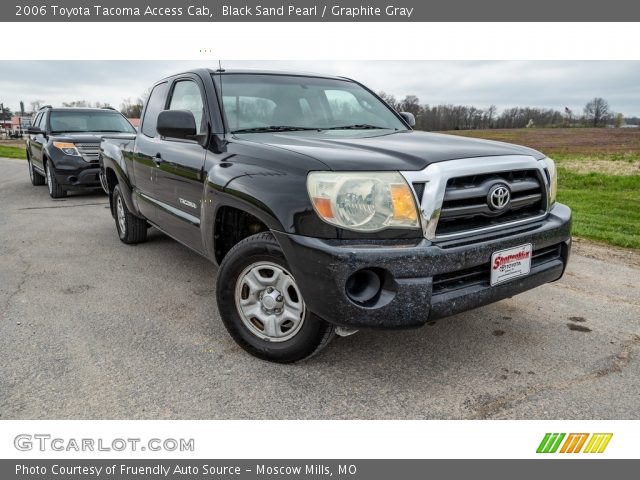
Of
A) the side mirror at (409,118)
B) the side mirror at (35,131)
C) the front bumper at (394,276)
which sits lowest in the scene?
the front bumper at (394,276)

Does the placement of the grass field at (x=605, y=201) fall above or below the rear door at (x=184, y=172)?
below

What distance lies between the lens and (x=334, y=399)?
2.62 m

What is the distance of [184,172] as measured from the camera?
379cm

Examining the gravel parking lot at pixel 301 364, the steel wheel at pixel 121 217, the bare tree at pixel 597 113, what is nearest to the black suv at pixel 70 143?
the steel wheel at pixel 121 217

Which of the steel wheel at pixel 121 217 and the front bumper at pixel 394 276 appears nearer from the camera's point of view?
the front bumper at pixel 394 276

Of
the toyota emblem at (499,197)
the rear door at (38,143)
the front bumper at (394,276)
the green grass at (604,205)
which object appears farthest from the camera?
the rear door at (38,143)

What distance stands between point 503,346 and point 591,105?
53.3 m

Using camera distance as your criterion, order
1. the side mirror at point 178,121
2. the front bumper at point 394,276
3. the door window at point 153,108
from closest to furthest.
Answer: the front bumper at point 394,276
the side mirror at point 178,121
the door window at point 153,108

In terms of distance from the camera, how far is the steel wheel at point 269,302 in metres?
2.82

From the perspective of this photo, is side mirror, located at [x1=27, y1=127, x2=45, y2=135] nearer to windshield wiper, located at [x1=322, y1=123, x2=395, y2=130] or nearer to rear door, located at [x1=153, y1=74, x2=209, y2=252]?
rear door, located at [x1=153, y1=74, x2=209, y2=252]

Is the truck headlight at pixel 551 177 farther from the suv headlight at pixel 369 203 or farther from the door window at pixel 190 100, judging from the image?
the door window at pixel 190 100

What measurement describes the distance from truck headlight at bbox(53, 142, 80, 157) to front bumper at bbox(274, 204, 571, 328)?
7.78 metres

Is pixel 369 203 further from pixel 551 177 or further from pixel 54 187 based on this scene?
pixel 54 187

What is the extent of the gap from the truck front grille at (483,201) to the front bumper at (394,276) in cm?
11
